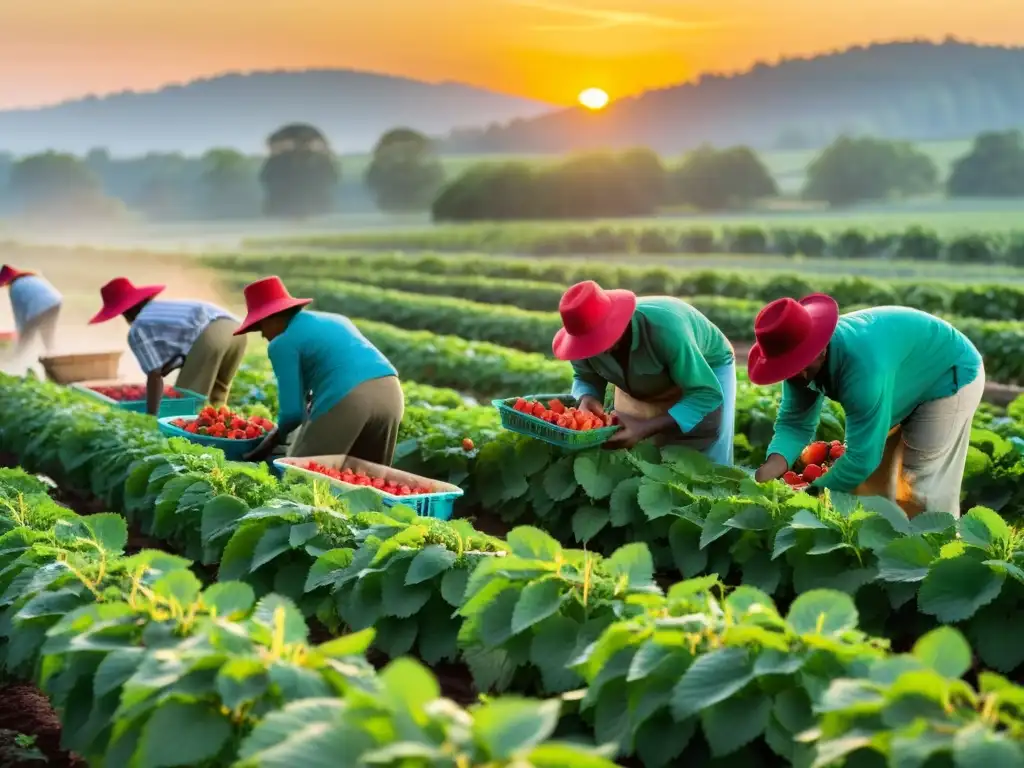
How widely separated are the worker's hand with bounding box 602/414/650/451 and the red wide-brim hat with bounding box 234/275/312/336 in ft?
5.97

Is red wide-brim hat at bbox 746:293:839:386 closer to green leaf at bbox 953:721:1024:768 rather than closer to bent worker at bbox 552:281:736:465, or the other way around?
bent worker at bbox 552:281:736:465

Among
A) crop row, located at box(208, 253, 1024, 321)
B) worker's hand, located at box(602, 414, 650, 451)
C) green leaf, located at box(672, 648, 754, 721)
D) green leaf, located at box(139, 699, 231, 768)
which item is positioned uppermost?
green leaf, located at box(139, 699, 231, 768)

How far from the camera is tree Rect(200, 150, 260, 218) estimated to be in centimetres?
6084

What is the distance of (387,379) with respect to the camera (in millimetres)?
7523

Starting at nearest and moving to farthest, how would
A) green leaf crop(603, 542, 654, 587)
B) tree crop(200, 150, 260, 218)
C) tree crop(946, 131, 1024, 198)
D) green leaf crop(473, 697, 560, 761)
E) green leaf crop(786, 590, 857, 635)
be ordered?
green leaf crop(473, 697, 560, 761) → green leaf crop(786, 590, 857, 635) → green leaf crop(603, 542, 654, 587) → tree crop(946, 131, 1024, 198) → tree crop(200, 150, 260, 218)

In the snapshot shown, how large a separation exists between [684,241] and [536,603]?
4231 cm

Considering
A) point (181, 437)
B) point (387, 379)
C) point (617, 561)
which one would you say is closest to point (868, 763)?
point (617, 561)

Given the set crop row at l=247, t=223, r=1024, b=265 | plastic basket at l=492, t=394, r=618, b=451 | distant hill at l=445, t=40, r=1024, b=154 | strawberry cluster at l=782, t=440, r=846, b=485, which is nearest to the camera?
plastic basket at l=492, t=394, r=618, b=451

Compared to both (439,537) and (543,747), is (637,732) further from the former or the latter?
(439,537)

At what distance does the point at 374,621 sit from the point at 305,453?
2.67m

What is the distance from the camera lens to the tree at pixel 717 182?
2055 inches

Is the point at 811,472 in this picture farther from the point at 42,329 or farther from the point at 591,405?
the point at 42,329

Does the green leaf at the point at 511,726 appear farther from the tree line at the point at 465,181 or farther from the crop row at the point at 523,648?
the tree line at the point at 465,181

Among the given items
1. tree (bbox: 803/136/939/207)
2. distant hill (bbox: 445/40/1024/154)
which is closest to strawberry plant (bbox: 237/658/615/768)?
tree (bbox: 803/136/939/207)
